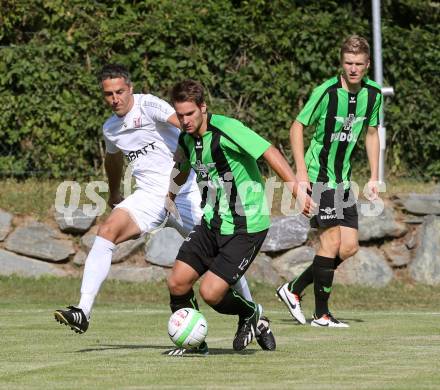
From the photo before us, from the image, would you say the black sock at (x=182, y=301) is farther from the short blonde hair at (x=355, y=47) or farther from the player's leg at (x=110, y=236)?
the short blonde hair at (x=355, y=47)

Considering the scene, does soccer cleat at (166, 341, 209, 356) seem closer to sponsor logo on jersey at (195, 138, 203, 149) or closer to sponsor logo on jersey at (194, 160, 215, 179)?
sponsor logo on jersey at (194, 160, 215, 179)

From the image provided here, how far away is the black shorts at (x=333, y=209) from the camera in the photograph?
9164 mm

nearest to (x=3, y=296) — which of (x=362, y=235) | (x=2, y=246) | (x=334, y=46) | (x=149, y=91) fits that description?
(x=2, y=246)

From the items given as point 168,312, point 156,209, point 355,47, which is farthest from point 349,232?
point 168,312

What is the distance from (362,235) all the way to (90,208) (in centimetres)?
308

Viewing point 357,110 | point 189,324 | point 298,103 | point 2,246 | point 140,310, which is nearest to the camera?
point 189,324

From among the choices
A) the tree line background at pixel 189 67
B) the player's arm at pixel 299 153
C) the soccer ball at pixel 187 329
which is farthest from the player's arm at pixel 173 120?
the tree line background at pixel 189 67

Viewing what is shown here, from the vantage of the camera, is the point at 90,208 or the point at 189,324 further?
the point at 90,208

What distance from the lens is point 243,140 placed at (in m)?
6.87

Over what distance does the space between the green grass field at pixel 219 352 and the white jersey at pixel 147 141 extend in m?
1.12

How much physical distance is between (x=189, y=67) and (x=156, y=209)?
19.3ft

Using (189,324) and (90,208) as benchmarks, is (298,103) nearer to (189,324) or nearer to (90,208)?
(90,208)

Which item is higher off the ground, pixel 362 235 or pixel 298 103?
pixel 298 103

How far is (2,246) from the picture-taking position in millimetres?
13172
